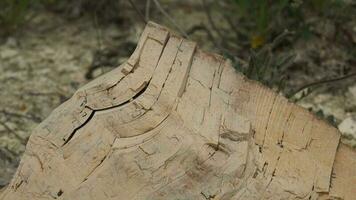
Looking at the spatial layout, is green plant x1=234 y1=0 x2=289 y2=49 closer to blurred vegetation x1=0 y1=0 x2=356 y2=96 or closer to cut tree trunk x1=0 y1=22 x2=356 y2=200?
blurred vegetation x1=0 y1=0 x2=356 y2=96

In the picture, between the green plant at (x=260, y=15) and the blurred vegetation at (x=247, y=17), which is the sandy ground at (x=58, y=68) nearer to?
the blurred vegetation at (x=247, y=17)

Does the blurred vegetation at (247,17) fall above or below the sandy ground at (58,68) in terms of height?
above

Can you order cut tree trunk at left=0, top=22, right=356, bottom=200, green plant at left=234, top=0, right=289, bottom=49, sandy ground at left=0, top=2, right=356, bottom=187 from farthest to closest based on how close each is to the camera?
1. green plant at left=234, top=0, right=289, bottom=49
2. sandy ground at left=0, top=2, right=356, bottom=187
3. cut tree trunk at left=0, top=22, right=356, bottom=200

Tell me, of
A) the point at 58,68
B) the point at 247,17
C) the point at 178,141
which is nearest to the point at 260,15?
the point at 247,17

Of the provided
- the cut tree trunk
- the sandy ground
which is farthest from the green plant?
the cut tree trunk

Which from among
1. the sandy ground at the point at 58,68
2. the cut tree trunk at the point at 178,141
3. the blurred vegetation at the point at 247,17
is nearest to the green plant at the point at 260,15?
the blurred vegetation at the point at 247,17

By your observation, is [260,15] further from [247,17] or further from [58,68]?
[58,68]

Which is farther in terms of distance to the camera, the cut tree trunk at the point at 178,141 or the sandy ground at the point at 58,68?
the sandy ground at the point at 58,68

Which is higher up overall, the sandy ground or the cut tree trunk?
the cut tree trunk
